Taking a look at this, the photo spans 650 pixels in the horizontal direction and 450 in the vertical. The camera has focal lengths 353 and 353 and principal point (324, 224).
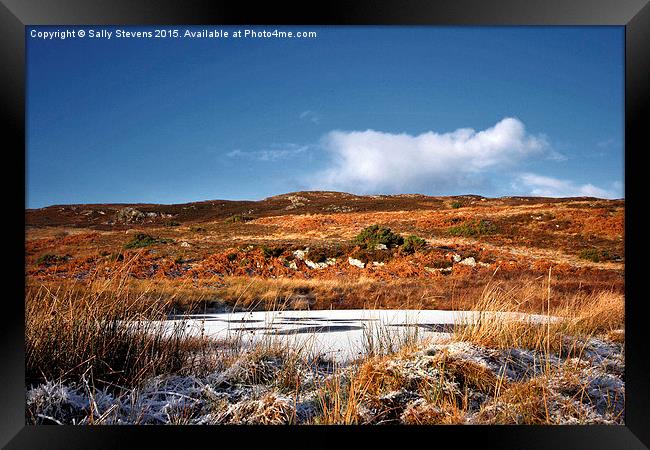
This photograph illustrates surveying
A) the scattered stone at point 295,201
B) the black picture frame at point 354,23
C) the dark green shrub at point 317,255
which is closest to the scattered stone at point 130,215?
the dark green shrub at point 317,255

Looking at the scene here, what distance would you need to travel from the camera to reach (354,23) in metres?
2.06

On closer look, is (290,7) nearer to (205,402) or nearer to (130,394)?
(205,402)

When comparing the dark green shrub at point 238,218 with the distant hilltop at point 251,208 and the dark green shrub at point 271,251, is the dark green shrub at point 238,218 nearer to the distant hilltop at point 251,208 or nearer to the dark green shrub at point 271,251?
the distant hilltop at point 251,208

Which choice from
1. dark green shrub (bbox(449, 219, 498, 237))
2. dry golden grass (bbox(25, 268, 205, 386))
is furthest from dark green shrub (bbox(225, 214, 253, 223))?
dry golden grass (bbox(25, 268, 205, 386))

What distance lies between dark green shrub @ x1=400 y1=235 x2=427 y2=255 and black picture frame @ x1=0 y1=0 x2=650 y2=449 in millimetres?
6524

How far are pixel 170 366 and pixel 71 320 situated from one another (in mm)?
748

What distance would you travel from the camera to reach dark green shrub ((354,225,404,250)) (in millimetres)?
8672

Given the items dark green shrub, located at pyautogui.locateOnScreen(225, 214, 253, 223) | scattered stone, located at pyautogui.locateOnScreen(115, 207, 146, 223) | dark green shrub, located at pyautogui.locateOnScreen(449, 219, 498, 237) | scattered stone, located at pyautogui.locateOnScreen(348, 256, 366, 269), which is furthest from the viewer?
dark green shrub, located at pyautogui.locateOnScreen(225, 214, 253, 223)

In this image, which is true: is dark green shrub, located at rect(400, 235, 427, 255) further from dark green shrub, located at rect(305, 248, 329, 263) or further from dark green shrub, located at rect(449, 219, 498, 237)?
dark green shrub, located at rect(305, 248, 329, 263)

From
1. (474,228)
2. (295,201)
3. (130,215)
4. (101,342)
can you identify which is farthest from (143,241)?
(474,228)

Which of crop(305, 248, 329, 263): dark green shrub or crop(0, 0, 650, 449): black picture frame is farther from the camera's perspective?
crop(305, 248, 329, 263): dark green shrub

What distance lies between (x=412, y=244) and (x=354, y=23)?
7205 mm

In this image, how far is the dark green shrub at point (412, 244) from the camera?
28.3ft

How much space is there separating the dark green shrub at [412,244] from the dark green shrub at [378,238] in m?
0.13
